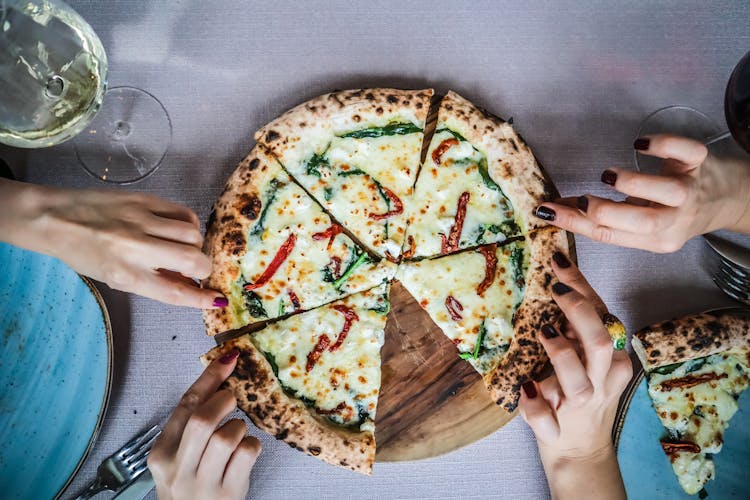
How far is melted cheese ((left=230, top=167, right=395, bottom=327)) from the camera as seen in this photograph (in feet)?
9.13

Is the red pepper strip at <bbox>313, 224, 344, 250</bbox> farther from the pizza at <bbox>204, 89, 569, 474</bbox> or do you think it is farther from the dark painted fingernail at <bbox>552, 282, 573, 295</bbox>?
the dark painted fingernail at <bbox>552, 282, 573, 295</bbox>

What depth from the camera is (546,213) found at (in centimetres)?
258

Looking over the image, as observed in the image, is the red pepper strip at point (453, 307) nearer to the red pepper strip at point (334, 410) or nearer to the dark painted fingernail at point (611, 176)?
the red pepper strip at point (334, 410)

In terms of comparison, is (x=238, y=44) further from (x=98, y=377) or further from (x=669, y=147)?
(x=669, y=147)

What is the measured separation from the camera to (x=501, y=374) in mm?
2709

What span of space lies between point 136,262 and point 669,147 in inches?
81.0

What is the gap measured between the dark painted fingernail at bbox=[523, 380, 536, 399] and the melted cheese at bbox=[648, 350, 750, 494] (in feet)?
1.87

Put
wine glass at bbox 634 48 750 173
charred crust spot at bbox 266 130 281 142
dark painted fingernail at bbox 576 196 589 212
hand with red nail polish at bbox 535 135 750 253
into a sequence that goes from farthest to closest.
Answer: wine glass at bbox 634 48 750 173
charred crust spot at bbox 266 130 281 142
dark painted fingernail at bbox 576 196 589 212
hand with red nail polish at bbox 535 135 750 253

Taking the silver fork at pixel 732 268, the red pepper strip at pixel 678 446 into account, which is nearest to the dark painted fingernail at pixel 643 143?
the silver fork at pixel 732 268

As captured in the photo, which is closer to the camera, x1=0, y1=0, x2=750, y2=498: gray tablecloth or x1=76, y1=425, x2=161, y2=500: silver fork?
x1=76, y1=425, x2=161, y2=500: silver fork

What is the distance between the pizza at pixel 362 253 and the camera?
271cm

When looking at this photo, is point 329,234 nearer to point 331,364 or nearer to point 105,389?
point 331,364

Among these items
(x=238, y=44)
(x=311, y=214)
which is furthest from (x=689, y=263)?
(x=238, y=44)

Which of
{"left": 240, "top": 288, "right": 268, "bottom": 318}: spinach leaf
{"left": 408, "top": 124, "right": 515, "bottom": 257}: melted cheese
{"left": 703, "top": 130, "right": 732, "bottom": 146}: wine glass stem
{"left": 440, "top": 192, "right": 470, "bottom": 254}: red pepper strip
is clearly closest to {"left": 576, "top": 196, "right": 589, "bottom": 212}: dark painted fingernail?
{"left": 408, "top": 124, "right": 515, "bottom": 257}: melted cheese
